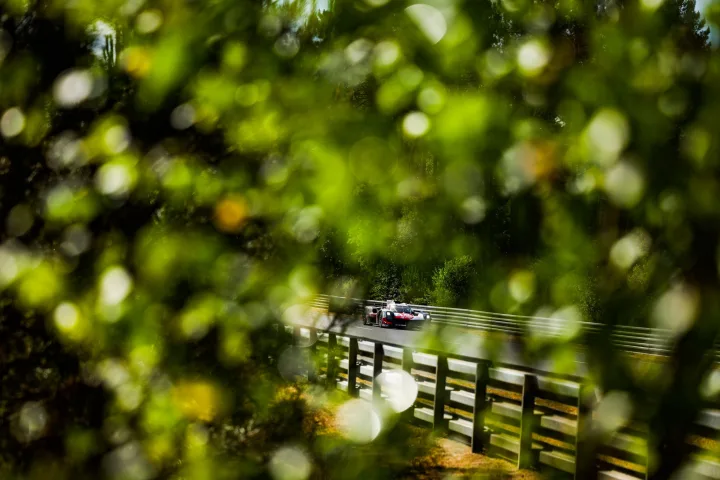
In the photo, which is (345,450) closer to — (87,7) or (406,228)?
(406,228)

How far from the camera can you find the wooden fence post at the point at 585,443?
114 cm

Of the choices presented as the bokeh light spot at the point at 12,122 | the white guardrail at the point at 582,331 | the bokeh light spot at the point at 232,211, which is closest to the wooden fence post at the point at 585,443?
the white guardrail at the point at 582,331

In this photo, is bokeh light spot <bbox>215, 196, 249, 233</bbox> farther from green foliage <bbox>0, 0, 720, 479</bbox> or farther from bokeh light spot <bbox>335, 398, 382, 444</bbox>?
bokeh light spot <bbox>335, 398, 382, 444</bbox>

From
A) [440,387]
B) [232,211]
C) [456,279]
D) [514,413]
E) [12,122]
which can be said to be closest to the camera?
[456,279]

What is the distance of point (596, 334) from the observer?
1.07 meters

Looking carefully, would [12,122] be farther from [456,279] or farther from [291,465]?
[456,279]

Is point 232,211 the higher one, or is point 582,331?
point 232,211

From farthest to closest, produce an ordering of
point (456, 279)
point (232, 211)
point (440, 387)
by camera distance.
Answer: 1. point (440, 387)
2. point (232, 211)
3. point (456, 279)

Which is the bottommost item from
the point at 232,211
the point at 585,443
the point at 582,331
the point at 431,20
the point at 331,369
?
the point at 331,369

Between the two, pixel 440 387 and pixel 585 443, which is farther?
pixel 440 387

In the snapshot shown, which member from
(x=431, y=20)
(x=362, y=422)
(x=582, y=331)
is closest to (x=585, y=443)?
(x=582, y=331)

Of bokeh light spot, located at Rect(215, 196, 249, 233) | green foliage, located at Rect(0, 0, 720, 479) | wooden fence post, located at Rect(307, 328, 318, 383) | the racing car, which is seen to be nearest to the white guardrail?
green foliage, located at Rect(0, 0, 720, 479)

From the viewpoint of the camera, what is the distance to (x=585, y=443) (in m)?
1.15

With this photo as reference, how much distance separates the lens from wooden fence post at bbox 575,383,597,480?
3.75ft
